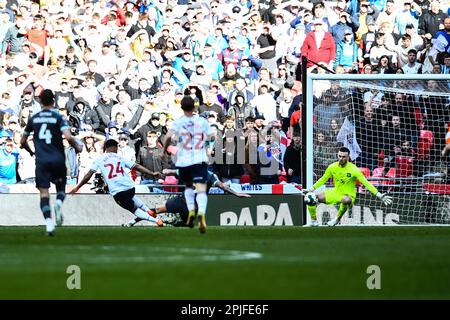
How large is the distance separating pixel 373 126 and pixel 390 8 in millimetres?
4319

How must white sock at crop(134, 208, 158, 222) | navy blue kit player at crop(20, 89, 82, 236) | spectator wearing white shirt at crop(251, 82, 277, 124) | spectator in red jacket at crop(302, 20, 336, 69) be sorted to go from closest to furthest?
navy blue kit player at crop(20, 89, 82, 236), white sock at crop(134, 208, 158, 222), spectator wearing white shirt at crop(251, 82, 277, 124), spectator in red jacket at crop(302, 20, 336, 69)

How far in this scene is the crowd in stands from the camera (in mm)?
25172

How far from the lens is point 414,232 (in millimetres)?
18484

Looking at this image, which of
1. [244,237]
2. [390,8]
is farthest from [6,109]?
[244,237]

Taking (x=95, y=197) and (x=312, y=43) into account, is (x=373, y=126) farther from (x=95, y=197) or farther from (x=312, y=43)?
(x=95, y=197)

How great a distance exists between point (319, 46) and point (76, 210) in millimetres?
7374

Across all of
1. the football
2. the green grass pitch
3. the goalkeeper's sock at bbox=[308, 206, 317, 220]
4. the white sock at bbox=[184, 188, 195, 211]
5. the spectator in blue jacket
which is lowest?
the goalkeeper's sock at bbox=[308, 206, 317, 220]

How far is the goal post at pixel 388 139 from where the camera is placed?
2334 centimetres

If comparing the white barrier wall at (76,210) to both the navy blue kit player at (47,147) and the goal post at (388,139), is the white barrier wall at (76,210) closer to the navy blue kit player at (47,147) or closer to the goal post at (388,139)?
the goal post at (388,139)

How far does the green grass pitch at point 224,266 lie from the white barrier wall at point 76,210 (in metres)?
6.92

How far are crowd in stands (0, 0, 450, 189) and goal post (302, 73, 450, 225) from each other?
0.14 m

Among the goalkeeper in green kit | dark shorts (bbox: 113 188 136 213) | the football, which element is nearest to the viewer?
dark shorts (bbox: 113 188 136 213)

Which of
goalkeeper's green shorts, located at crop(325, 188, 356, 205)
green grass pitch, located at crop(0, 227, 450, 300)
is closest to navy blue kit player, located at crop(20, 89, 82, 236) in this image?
green grass pitch, located at crop(0, 227, 450, 300)

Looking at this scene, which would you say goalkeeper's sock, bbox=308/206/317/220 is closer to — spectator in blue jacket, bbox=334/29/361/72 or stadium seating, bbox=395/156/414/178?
stadium seating, bbox=395/156/414/178
